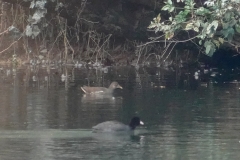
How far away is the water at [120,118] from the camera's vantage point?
10.3 m

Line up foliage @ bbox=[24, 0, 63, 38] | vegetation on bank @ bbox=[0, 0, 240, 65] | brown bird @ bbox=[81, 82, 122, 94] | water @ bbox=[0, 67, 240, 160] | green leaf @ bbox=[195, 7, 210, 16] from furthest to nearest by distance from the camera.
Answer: vegetation on bank @ bbox=[0, 0, 240, 65] < foliage @ bbox=[24, 0, 63, 38] < brown bird @ bbox=[81, 82, 122, 94] < water @ bbox=[0, 67, 240, 160] < green leaf @ bbox=[195, 7, 210, 16]

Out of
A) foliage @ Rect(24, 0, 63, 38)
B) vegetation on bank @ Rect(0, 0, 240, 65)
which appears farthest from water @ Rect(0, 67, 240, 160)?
vegetation on bank @ Rect(0, 0, 240, 65)

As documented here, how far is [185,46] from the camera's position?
2527 cm

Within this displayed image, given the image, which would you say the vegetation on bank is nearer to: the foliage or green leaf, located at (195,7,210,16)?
the foliage

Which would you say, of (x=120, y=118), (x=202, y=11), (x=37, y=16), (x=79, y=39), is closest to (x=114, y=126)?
(x=120, y=118)

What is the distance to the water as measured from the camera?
10266mm

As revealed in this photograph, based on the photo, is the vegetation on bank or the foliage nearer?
the foliage

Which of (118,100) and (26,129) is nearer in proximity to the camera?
(26,129)

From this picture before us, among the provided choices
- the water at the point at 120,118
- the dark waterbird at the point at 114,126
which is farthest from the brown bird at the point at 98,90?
the dark waterbird at the point at 114,126

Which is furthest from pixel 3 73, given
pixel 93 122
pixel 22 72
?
pixel 93 122

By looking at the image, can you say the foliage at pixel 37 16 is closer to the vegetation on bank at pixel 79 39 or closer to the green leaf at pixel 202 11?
the vegetation on bank at pixel 79 39

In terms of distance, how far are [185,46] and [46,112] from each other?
12.1 meters

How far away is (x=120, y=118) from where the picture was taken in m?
13.3

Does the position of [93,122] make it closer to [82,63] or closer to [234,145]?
[234,145]
